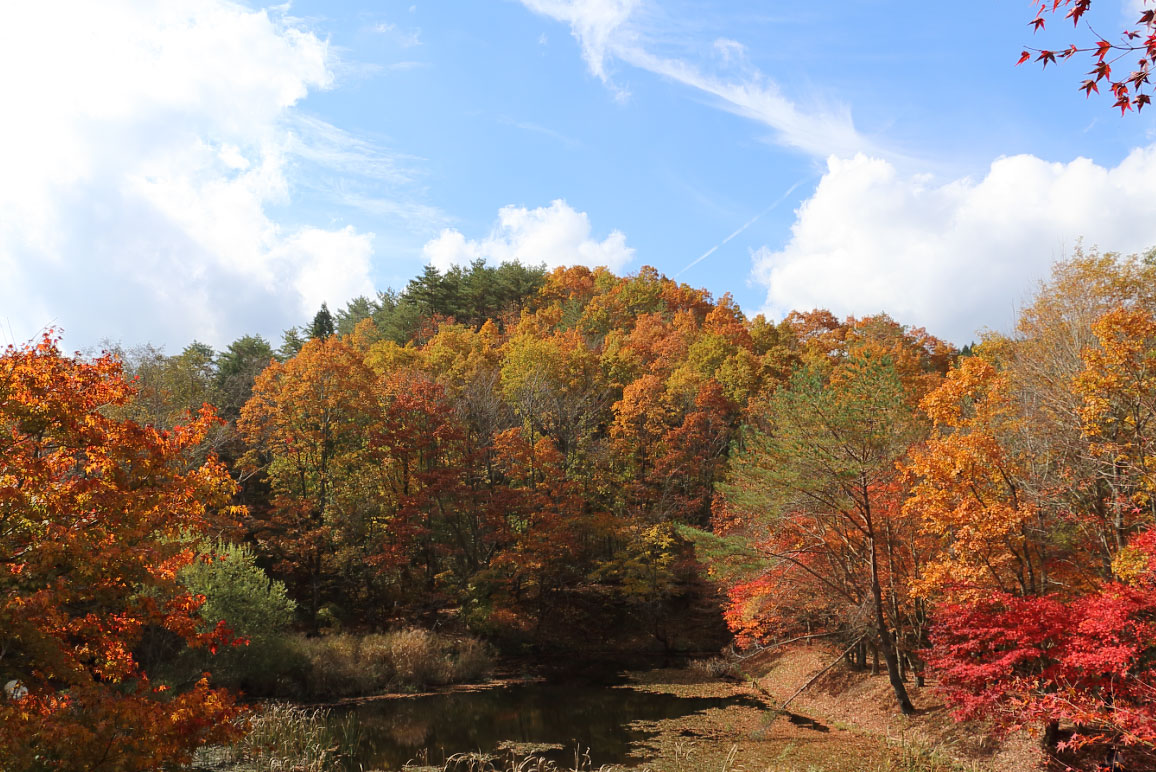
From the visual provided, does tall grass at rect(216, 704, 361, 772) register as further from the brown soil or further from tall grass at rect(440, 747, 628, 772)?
the brown soil

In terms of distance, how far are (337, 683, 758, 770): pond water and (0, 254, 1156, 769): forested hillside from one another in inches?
177

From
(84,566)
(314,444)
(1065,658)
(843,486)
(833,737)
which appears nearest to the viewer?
(84,566)

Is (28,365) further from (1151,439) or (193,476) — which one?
(1151,439)

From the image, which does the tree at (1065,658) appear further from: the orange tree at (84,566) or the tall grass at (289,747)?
the orange tree at (84,566)

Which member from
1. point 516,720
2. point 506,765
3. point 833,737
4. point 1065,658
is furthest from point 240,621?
point 1065,658

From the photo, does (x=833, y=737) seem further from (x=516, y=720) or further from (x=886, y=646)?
(x=516, y=720)

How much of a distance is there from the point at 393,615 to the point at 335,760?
16.3 metres

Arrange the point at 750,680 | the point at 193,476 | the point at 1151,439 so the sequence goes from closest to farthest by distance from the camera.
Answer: the point at 193,476
the point at 1151,439
the point at 750,680

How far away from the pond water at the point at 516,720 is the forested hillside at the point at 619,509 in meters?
4.49

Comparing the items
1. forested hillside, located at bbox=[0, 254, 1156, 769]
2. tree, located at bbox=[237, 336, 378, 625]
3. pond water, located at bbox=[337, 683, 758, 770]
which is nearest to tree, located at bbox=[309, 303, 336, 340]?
forested hillside, located at bbox=[0, 254, 1156, 769]

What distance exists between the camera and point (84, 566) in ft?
27.5

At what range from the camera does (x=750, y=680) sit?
26.4 m

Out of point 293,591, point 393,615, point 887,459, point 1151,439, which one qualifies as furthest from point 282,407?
point 1151,439

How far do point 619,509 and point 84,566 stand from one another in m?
29.1
